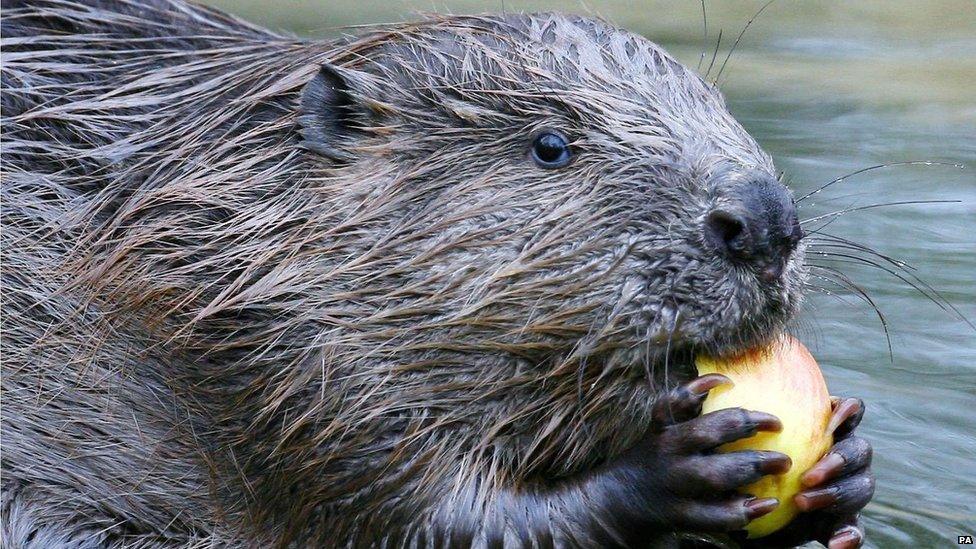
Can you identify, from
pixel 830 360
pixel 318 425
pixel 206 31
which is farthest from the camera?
pixel 830 360

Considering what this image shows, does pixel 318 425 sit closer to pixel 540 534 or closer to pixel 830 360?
pixel 540 534

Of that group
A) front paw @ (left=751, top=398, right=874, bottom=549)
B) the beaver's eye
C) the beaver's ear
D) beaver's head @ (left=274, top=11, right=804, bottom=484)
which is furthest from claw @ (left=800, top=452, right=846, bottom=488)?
the beaver's ear

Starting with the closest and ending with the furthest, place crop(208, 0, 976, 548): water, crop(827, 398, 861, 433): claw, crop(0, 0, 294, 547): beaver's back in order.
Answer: crop(827, 398, 861, 433): claw, crop(0, 0, 294, 547): beaver's back, crop(208, 0, 976, 548): water

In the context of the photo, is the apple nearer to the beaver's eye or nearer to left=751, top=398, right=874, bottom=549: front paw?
left=751, top=398, right=874, bottom=549: front paw

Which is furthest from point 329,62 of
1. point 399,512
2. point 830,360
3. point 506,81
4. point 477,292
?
point 830,360

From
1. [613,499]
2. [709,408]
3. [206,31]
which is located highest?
[206,31]

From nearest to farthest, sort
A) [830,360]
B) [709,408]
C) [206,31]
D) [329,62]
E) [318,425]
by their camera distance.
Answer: [709,408] → [318,425] → [329,62] → [206,31] → [830,360]

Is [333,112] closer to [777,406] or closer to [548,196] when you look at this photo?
[548,196]
